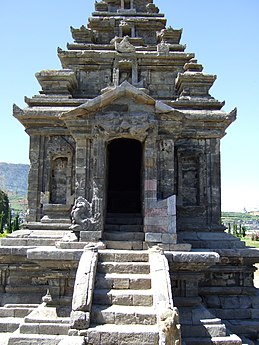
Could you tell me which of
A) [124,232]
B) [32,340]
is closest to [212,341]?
[124,232]

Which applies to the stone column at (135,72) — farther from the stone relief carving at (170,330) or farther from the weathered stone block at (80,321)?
the stone relief carving at (170,330)

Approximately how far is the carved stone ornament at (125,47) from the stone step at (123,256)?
8873 millimetres

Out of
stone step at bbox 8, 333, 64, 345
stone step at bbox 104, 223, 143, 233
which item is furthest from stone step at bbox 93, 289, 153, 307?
stone step at bbox 104, 223, 143, 233

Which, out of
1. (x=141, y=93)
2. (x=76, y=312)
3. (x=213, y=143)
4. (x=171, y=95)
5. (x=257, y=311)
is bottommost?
(x=257, y=311)

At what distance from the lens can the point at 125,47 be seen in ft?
49.2

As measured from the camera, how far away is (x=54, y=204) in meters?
12.9

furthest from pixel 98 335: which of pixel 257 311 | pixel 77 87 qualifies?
pixel 77 87

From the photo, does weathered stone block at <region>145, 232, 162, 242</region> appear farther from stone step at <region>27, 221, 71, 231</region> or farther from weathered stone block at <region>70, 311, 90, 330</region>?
stone step at <region>27, 221, 71, 231</region>

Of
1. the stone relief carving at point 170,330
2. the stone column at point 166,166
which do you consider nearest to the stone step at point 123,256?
the stone column at point 166,166

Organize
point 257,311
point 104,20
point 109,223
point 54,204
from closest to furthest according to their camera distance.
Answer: point 257,311 < point 109,223 < point 54,204 < point 104,20

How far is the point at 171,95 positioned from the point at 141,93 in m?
4.85

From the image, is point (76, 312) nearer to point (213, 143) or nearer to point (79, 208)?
point (79, 208)

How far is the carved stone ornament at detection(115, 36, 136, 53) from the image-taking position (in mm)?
15008

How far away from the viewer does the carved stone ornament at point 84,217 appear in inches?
401
